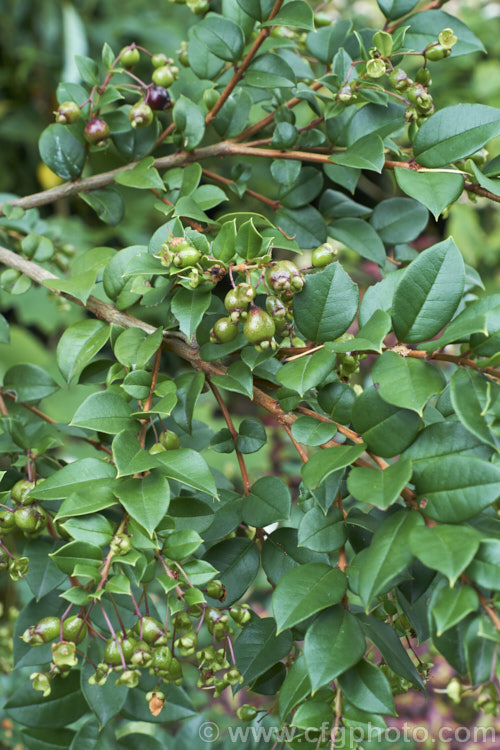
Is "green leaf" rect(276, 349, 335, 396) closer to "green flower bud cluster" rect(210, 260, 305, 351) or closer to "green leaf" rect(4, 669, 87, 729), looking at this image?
"green flower bud cluster" rect(210, 260, 305, 351)

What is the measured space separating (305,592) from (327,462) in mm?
89

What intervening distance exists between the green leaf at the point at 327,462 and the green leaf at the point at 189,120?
0.41m

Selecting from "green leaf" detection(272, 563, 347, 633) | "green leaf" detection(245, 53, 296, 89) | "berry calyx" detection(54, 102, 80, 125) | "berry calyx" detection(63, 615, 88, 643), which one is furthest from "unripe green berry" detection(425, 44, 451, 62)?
"berry calyx" detection(63, 615, 88, 643)

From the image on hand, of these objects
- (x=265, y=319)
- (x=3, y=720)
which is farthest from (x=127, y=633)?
(x=3, y=720)

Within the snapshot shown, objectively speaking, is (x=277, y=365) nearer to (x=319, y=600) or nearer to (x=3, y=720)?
(x=319, y=600)

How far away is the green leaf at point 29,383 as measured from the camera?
76 cm

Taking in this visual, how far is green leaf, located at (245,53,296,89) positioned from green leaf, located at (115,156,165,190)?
13 cm

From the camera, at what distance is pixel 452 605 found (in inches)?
15.1

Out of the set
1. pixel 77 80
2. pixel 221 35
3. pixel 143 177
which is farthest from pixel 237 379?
pixel 77 80

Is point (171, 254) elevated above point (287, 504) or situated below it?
above

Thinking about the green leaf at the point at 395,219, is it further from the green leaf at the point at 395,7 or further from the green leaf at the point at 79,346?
the green leaf at the point at 79,346

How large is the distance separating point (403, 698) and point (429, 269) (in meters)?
1.86

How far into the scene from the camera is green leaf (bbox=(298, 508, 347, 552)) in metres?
0.48

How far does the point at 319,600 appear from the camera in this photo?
45 centimetres
